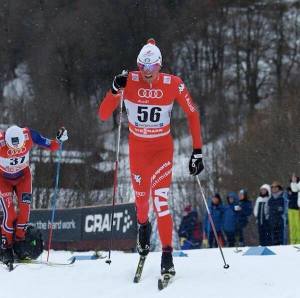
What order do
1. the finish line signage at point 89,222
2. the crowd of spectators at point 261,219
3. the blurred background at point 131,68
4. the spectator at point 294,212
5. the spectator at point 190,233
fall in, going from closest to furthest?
the spectator at point 294,212, the crowd of spectators at point 261,219, the finish line signage at point 89,222, the spectator at point 190,233, the blurred background at point 131,68

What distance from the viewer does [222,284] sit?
268 inches

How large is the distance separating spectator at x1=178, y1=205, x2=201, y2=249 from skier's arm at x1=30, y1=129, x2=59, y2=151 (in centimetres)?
762

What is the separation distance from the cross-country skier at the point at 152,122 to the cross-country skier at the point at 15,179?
2.33 metres

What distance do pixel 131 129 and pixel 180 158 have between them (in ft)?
88.3

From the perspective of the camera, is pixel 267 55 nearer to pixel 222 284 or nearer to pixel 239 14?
pixel 239 14

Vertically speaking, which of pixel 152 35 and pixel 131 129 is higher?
pixel 152 35

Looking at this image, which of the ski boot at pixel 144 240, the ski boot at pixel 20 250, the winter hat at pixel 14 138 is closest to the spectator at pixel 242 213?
the ski boot at pixel 20 250

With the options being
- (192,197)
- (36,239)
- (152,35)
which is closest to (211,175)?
(192,197)

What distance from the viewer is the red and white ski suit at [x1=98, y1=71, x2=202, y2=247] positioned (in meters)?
7.65

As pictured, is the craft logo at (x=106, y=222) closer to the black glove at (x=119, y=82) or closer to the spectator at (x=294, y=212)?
the spectator at (x=294, y=212)

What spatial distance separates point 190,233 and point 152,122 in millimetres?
9880

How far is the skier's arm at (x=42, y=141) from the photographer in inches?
393

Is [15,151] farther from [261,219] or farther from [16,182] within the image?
[261,219]

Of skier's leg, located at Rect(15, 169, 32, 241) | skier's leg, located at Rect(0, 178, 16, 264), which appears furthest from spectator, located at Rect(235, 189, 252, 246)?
skier's leg, located at Rect(0, 178, 16, 264)
